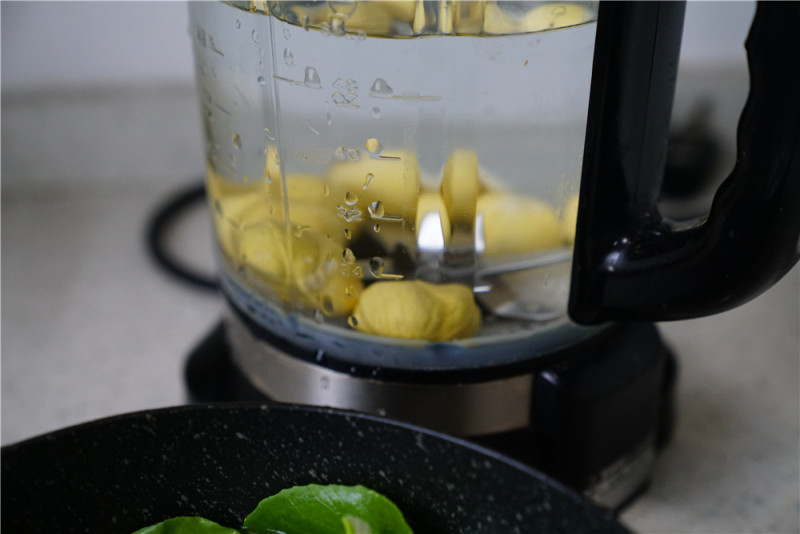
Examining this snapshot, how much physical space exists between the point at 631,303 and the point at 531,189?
0.22 ft

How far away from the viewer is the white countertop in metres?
0.45

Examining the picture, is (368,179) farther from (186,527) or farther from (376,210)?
(186,527)

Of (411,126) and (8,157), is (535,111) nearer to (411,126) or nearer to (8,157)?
(411,126)

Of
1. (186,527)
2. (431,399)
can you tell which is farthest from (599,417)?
(186,527)

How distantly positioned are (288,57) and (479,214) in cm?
10

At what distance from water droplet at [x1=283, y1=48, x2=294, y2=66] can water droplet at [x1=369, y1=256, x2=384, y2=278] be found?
0.29ft

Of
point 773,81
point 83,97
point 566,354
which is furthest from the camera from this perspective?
point 83,97

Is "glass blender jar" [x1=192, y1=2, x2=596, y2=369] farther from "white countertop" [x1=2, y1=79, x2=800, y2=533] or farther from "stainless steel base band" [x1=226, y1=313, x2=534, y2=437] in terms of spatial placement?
"white countertop" [x1=2, y1=79, x2=800, y2=533]

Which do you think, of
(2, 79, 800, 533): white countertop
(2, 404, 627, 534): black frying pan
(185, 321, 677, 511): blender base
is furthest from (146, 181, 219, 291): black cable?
(2, 404, 627, 534): black frying pan

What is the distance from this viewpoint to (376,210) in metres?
0.34

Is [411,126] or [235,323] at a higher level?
[411,126]

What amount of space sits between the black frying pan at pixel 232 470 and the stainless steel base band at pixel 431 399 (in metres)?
0.06

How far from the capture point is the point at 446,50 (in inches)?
12.4

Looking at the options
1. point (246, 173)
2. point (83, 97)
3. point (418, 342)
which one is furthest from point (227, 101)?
point (83, 97)
